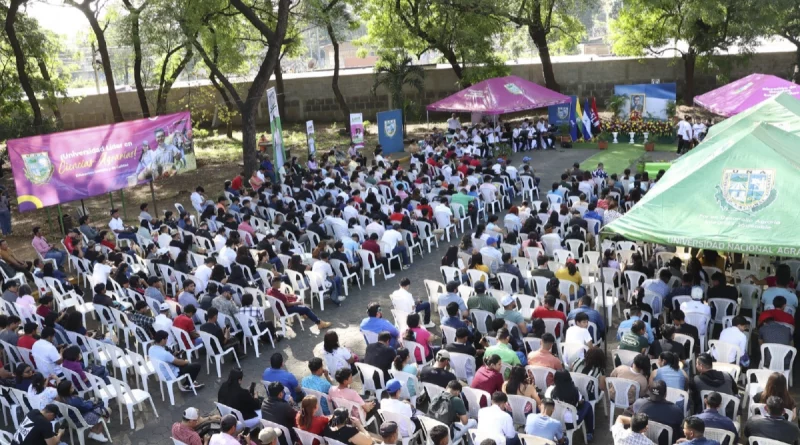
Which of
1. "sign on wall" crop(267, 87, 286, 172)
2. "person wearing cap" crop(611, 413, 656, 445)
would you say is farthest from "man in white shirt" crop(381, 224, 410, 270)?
"person wearing cap" crop(611, 413, 656, 445)

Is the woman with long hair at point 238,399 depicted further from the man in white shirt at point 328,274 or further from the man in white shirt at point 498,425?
the man in white shirt at point 328,274

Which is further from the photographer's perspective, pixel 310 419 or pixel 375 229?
pixel 375 229

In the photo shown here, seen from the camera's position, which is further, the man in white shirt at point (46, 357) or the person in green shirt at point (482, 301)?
the person in green shirt at point (482, 301)

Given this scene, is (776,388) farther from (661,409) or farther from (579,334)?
(579,334)

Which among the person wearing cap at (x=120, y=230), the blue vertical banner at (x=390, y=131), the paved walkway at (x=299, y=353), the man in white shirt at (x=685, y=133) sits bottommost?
the paved walkway at (x=299, y=353)

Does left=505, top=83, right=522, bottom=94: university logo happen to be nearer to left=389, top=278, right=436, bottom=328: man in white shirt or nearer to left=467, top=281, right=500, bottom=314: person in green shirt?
→ left=389, top=278, right=436, bottom=328: man in white shirt

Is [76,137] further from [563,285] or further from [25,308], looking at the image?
[563,285]

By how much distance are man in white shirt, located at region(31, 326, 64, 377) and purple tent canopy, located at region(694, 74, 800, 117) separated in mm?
16344

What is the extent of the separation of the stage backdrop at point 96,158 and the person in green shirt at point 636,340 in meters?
11.9

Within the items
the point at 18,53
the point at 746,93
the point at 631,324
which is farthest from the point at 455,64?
the point at 631,324

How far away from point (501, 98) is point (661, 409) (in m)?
17.0

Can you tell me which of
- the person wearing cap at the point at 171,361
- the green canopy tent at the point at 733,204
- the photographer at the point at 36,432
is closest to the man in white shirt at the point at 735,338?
the green canopy tent at the point at 733,204

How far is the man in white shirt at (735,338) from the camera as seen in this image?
838 cm

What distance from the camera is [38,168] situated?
14.7m
